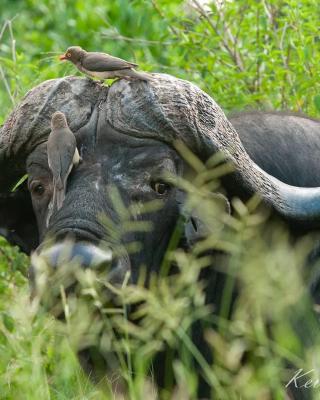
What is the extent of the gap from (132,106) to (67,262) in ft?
3.59

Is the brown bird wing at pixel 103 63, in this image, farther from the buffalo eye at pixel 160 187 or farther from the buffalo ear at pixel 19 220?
the buffalo ear at pixel 19 220

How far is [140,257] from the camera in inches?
204

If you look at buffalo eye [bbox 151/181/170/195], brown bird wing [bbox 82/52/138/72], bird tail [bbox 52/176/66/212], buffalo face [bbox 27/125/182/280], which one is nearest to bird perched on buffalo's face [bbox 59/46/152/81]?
brown bird wing [bbox 82/52/138/72]

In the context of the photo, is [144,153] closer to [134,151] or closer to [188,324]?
[134,151]

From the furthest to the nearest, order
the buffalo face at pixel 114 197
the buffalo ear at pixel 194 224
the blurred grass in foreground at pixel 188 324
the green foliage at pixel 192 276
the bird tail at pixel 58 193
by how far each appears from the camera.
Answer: the buffalo ear at pixel 194 224 → the bird tail at pixel 58 193 → the buffalo face at pixel 114 197 → the blurred grass in foreground at pixel 188 324 → the green foliage at pixel 192 276

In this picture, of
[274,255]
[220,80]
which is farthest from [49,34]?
[274,255]

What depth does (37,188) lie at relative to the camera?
549cm

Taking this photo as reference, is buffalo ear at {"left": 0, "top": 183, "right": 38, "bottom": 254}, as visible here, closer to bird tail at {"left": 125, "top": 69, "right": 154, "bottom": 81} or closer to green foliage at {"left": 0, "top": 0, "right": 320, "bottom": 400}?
green foliage at {"left": 0, "top": 0, "right": 320, "bottom": 400}

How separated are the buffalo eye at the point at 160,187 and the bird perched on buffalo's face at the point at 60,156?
0.33 m

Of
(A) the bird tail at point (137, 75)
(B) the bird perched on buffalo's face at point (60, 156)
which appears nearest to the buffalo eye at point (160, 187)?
(B) the bird perched on buffalo's face at point (60, 156)

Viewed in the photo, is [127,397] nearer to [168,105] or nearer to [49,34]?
[168,105]

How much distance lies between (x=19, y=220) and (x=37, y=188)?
2.16 ft

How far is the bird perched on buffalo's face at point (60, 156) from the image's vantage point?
16.8 ft

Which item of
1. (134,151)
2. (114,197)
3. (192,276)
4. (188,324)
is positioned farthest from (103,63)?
(192,276)
